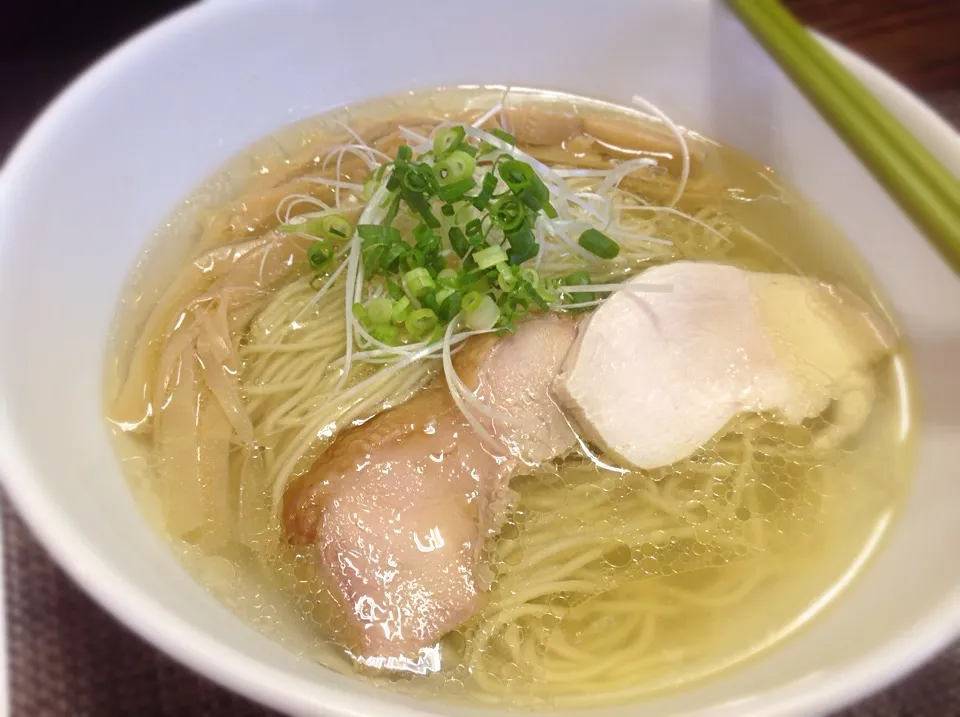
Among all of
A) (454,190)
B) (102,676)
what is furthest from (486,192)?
(102,676)

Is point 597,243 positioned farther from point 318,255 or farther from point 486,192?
point 318,255

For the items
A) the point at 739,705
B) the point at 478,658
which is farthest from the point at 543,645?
the point at 739,705

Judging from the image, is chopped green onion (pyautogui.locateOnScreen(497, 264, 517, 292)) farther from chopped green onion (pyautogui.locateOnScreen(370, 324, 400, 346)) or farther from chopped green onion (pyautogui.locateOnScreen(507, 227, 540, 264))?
chopped green onion (pyautogui.locateOnScreen(370, 324, 400, 346))

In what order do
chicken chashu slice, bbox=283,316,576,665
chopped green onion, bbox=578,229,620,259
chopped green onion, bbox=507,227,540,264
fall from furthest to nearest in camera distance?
chopped green onion, bbox=578,229,620,259 → chopped green onion, bbox=507,227,540,264 → chicken chashu slice, bbox=283,316,576,665

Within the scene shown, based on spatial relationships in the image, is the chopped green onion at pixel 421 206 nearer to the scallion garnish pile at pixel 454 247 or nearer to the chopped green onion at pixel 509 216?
the scallion garnish pile at pixel 454 247

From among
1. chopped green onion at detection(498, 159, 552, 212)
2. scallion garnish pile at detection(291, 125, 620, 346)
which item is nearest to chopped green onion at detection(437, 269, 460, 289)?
scallion garnish pile at detection(291, 125, 620, 346)

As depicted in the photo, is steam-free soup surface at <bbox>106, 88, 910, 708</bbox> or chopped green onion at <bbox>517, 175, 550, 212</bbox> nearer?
steam-free soup surface at <bbox>106, 88, 910, 708</bbox>

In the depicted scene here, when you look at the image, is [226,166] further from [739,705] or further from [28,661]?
[739,705]
